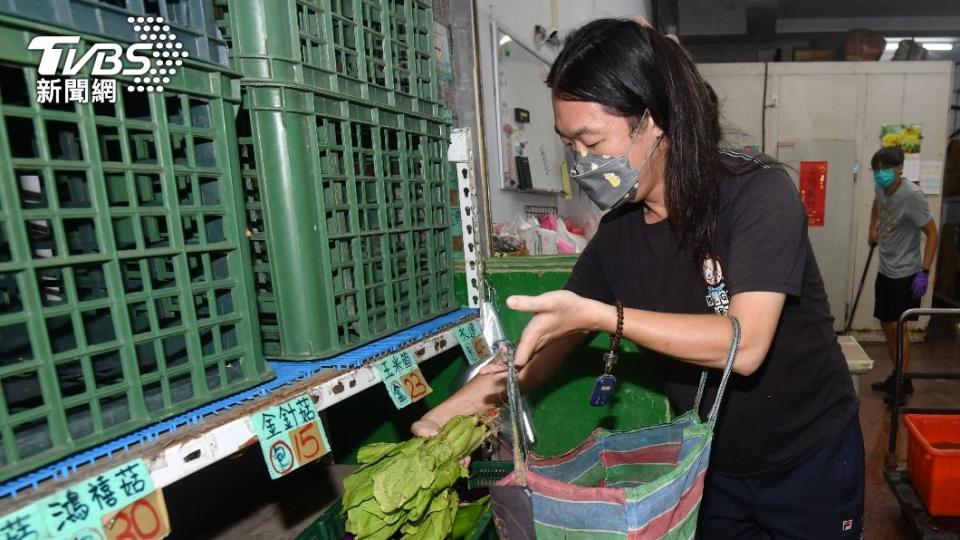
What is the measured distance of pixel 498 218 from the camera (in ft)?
9.59

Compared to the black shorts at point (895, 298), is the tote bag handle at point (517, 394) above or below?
above

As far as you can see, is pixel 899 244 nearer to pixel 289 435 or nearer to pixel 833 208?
pixel 833 208

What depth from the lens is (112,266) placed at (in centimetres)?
75

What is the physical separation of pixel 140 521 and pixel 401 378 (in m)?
0.56

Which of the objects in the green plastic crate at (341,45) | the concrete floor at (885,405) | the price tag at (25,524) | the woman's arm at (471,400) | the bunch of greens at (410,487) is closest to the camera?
the price tag at (25,524)

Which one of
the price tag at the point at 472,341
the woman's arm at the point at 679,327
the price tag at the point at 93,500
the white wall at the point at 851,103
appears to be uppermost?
the white wall at the point at 851,103

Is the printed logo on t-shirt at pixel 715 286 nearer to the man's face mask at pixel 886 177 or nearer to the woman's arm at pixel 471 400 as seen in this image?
the woman's arm at pixel 471 400

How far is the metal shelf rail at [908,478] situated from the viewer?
7.76 feet

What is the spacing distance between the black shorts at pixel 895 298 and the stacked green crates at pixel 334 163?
5381 mm

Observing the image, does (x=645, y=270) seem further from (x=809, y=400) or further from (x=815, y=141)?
(x=815, y=141)

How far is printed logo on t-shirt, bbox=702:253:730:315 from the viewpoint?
1226 mm

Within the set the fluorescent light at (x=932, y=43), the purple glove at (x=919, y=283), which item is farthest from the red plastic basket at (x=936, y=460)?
the fluorescent light at (x=932, y=43)

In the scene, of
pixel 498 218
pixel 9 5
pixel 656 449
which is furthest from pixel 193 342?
pixel 498 218

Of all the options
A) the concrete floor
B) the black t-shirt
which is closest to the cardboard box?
the concrete floor
